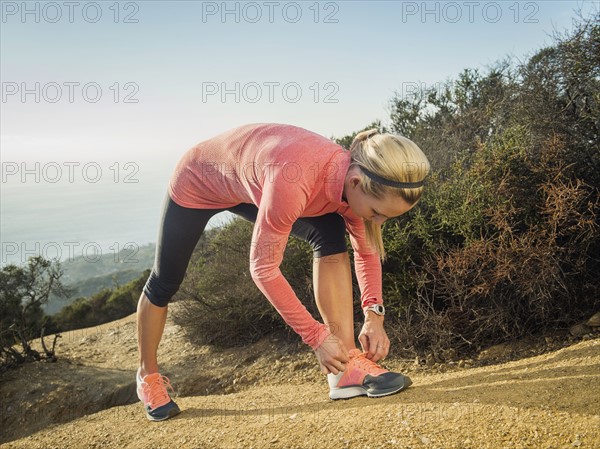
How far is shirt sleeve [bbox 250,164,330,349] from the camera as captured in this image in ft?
7.63

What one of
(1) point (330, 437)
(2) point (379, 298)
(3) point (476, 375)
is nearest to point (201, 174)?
(2) point (379, 298)

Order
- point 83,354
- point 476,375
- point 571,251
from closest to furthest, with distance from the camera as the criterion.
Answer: point 476,375 → point 571,251 → point 83,354

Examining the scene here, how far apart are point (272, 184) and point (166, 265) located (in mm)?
1026

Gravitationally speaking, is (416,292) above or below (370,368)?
above

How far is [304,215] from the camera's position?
2928 mm

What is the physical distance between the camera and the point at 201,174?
285 centimetres

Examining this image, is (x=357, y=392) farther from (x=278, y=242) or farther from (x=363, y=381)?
(x=278, y=242)

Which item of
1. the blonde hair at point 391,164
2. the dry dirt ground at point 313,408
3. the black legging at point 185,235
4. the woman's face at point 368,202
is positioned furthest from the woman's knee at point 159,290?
the blonde hair at point 391,164

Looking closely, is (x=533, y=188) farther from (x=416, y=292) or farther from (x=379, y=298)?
(x=379, y=298)

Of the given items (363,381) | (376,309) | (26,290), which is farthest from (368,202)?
(26,290)

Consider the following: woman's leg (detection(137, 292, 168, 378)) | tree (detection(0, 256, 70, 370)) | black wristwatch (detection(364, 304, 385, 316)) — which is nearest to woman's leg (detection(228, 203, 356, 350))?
black wristwatch (detection(364, 304, 385, 316))

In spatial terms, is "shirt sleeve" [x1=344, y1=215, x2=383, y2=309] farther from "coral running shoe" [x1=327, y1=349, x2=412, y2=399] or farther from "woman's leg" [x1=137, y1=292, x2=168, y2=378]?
"woman's leg" [x1=137, y1=292, x2=168, y2=378]

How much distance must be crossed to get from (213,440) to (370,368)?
0.92m

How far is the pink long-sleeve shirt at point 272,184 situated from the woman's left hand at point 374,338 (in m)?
0.47
